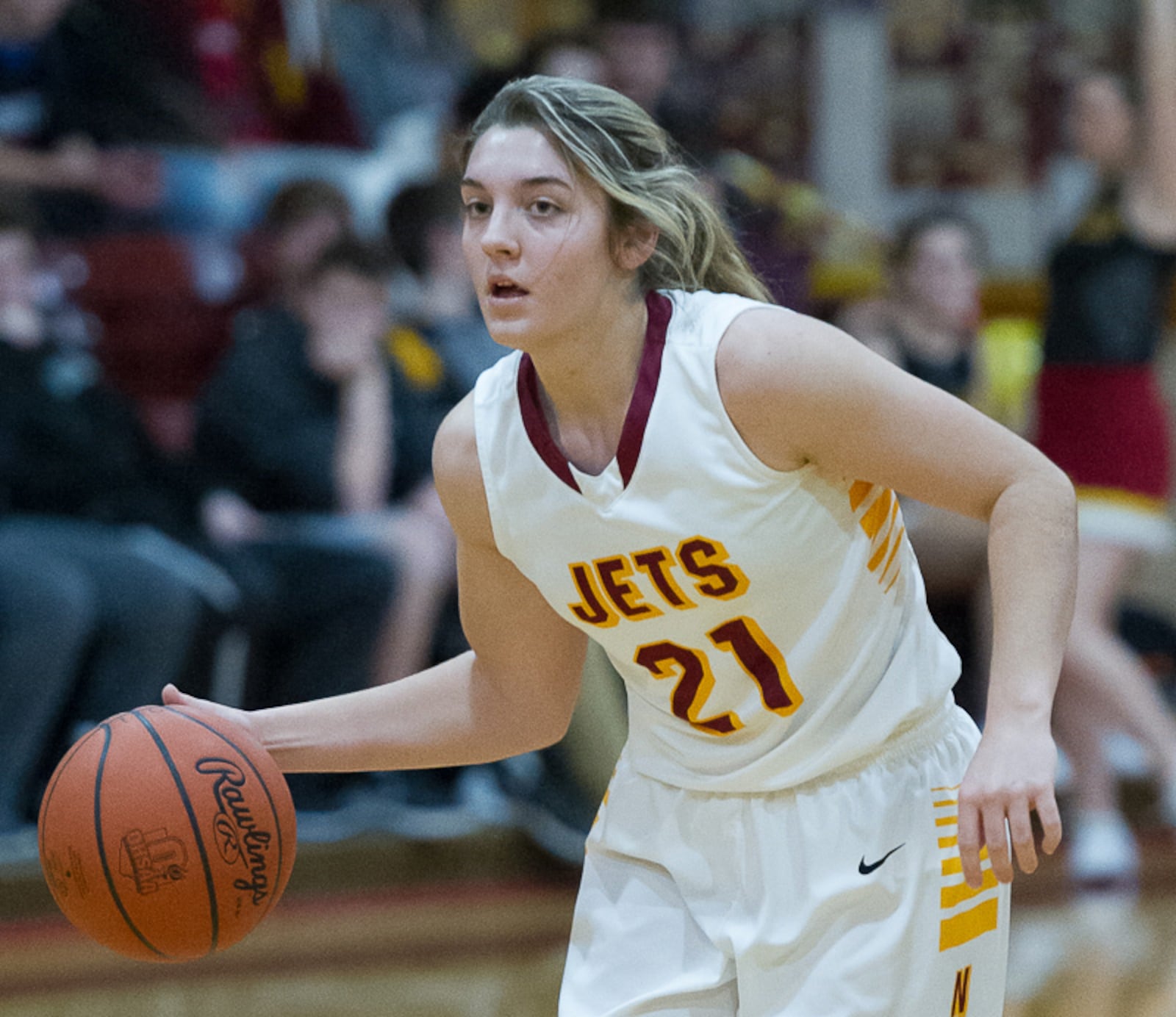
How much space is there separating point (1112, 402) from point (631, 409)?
376 centimetres

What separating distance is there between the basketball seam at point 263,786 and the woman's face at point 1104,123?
13.4ft

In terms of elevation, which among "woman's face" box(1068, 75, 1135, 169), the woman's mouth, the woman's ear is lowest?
the woman's mouth

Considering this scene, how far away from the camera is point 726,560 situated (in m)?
2.20

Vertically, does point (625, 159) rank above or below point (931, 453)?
above

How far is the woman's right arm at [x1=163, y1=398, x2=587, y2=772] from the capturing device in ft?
7.89

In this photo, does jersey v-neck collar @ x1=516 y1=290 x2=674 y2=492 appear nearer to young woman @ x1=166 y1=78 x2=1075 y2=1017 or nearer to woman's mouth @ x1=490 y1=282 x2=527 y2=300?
young woman @ x1=166 y1=78 x2=1075 y2=1017

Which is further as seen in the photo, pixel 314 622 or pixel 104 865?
pixel 314 622

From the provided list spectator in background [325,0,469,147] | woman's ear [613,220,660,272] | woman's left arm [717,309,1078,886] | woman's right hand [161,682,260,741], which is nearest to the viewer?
woman's left arm [717,309,1078,886]

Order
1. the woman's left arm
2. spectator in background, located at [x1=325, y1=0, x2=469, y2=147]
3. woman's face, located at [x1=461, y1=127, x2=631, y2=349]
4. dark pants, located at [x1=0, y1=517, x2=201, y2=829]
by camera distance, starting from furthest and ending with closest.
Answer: spectator in background, located at [x1=325, y1=0, x2=469, y2=147] → dark pants, located at [x1=0, y1=517, x2=201, y2=829] → woman's face, located at [x1=461, y1=127, x2=631, y2=349] → the woman's left arm

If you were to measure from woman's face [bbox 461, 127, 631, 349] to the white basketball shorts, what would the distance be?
2.31 feet

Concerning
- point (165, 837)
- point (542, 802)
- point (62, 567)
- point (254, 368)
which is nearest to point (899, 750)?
point (165, 837)

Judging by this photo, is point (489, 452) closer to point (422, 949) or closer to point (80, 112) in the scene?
point (422, 949)

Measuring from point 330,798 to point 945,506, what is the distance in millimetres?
3397

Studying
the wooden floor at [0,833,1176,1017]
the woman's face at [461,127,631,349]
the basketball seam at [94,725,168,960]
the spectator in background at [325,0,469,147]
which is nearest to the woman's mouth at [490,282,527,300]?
the woman's face at [461,127,631,349]
